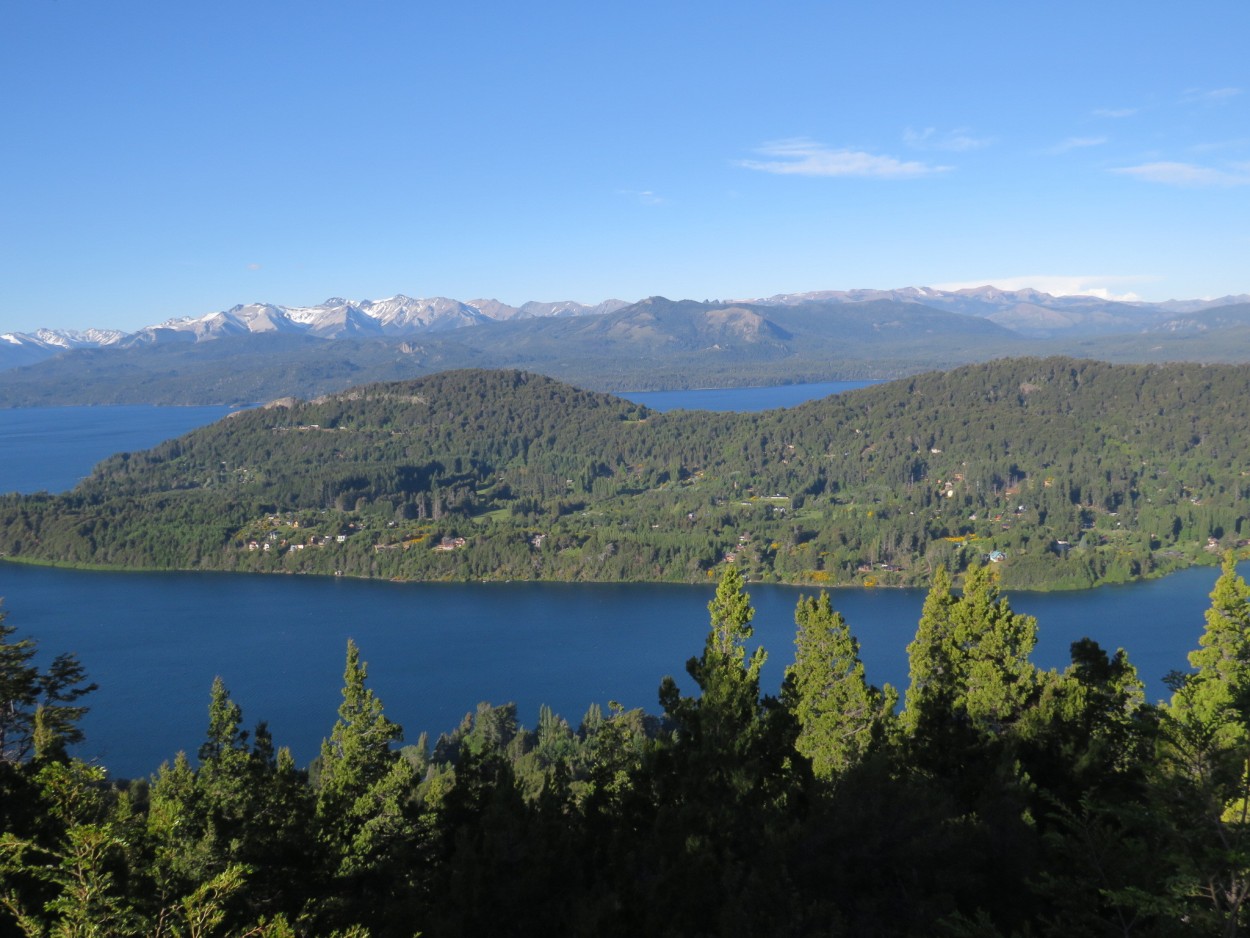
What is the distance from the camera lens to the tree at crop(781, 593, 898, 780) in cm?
1337

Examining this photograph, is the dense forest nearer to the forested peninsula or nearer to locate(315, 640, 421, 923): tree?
locate(315, 640, 421, 923): tree

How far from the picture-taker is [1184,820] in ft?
21.2

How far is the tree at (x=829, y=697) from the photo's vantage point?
526 inches

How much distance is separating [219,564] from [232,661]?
87.2 feet

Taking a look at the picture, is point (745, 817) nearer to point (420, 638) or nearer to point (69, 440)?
point (420, 638)

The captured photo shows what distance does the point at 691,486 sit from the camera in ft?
299

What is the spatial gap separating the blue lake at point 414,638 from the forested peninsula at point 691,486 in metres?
4.00

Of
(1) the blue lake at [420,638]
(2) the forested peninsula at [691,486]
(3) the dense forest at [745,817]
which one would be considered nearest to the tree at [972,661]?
(3) the dense forest at [745,817]

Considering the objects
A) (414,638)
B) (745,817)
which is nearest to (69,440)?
(414,638)

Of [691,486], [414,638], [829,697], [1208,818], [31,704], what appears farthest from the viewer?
[691,486]

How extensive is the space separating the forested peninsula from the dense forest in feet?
148

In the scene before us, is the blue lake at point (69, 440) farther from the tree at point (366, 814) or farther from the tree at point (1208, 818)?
the tree at point (1208, 818)

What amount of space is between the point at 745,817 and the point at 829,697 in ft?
13.5

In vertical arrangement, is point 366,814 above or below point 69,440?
above
